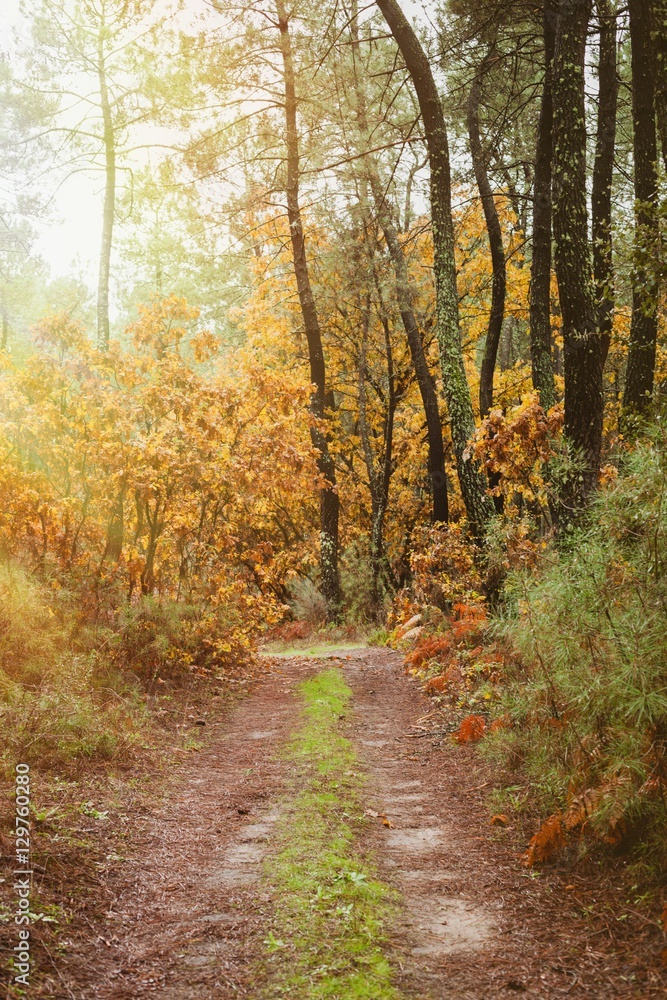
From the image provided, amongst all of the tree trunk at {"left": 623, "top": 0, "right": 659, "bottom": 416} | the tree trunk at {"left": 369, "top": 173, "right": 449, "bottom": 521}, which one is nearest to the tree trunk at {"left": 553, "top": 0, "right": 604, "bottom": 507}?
the tree trunk at {"left": 623, "top": 0, "right": 659, "bottom": 416}

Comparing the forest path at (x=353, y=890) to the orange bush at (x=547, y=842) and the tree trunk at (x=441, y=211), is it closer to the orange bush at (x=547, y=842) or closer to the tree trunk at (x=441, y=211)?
the orange bush at (x=547, y=842)

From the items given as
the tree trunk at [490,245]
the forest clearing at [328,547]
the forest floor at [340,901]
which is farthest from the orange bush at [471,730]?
the tree trunk at [490,245]

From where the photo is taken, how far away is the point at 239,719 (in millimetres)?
8438

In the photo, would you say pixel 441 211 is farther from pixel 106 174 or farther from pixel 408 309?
pixel 106 174

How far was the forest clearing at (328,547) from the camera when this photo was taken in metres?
3.82

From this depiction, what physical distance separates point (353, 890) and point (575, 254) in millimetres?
5883

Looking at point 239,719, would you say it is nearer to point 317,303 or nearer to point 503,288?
point 503,288

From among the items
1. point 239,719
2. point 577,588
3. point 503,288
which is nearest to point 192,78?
point 503,288

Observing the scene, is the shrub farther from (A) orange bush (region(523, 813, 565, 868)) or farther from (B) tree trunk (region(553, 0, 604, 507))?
(B) tree trunk (region(553, 0, 604, 507))

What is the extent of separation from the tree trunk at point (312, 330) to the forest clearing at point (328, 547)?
0.47 ft

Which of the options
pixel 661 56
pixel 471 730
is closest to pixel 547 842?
pixel 471 730

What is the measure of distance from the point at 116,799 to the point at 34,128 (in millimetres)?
17144

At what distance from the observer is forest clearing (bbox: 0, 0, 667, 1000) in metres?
3.82

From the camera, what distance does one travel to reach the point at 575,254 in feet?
23.0
